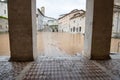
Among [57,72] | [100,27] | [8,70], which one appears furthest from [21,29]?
[100,27]

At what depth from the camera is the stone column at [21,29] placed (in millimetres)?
3576

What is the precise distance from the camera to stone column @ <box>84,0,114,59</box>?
12.5 ft

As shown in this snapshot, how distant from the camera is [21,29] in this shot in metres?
3.64

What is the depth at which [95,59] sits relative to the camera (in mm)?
3957

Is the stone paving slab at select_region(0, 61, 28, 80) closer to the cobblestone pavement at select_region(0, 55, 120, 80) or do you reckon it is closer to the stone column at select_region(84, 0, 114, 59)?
the cobblestone pavement at select_region(0, 55, 120, 80)

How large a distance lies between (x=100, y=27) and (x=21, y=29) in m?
2.29

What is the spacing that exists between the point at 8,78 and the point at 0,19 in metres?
22.2

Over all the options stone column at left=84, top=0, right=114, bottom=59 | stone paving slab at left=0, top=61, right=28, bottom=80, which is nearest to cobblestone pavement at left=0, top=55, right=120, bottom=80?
stone paving slab at left=0, top=61, right=28, bottom=80

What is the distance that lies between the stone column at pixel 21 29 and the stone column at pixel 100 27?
69.5 inches

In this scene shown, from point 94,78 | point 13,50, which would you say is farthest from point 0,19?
point 94,78

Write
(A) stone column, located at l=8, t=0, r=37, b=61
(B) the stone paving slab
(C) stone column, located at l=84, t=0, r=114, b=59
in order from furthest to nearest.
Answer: (C) stone column, located at l=84, t=0, r=114, b=59
(A) stone column, located at l=8, t=0, r=37, b=61
(B) the stone paving slab

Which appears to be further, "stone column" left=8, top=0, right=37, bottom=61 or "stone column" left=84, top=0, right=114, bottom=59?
"stone column" left=84, top=0, right=114, bottom=59

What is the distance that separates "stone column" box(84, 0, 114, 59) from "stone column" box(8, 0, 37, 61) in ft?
5.79

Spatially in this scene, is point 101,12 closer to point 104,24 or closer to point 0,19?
point 104,24
